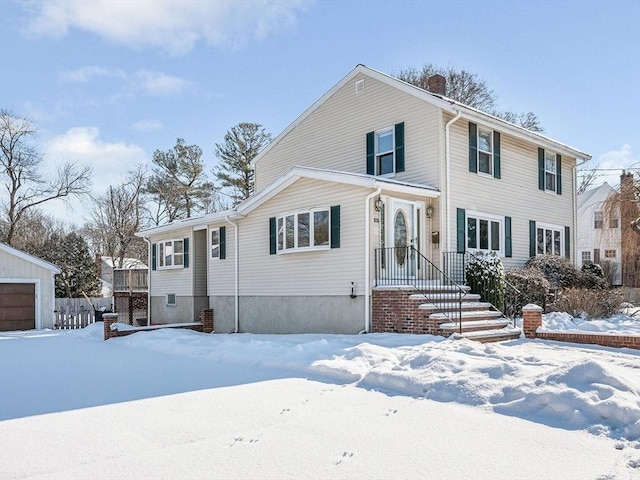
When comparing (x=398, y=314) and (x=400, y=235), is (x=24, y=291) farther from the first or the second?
(x=398, y=314)

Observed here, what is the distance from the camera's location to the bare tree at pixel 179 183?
35.1 meters

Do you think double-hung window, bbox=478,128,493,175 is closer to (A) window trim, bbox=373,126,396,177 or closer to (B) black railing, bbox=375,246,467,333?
(A) window trim, bbox=373,126,396,177

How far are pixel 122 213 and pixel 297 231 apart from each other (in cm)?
2588

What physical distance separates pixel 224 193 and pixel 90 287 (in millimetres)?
10459

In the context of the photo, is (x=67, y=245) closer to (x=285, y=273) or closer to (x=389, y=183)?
(x=285, y=273)

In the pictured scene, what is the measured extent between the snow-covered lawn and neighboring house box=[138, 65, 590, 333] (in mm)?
3810

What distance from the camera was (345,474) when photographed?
13.3ft

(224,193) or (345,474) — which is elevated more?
(224,193)

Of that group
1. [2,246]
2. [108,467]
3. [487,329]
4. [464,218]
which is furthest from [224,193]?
[108,467]

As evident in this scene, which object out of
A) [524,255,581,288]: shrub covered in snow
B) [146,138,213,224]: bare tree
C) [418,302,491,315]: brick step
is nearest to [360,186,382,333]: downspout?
[418,302,491,315]: brick step

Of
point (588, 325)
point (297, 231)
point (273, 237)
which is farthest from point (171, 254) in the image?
point (588, 325)

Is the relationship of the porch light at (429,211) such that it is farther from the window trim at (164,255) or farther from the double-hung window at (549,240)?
the window trim at (164,255)

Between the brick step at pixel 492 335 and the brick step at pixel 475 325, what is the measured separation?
0.31 feet

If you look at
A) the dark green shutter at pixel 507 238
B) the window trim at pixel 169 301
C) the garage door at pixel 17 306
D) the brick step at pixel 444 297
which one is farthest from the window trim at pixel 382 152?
the garage door at pixel 17 306
